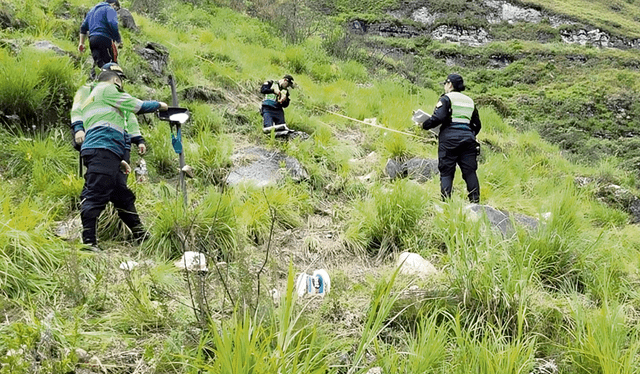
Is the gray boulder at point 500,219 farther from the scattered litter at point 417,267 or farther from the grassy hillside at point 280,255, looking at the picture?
the scattered litter at point 417,267

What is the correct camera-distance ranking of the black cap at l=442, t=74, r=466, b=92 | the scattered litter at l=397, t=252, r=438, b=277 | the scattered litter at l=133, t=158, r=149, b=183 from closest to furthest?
the scattered litter at l=397, t=252, r=438, b=277 → the scattered litter at l=133, t=158, r=149, b=183 → the black cap at l=442, t=74, r=466, b=92

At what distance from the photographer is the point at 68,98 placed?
5281mm

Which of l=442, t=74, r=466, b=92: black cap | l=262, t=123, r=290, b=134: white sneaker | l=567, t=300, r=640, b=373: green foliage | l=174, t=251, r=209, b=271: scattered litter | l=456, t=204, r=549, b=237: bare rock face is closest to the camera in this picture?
l=567, t=300, r=640, b=373: green foliage

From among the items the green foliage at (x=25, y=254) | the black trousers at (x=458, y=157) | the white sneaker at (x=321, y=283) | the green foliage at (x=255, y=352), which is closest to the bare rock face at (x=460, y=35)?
the black trousers at (x=458, y=157)

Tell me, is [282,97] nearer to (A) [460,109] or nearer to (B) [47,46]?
(A) [460,109]

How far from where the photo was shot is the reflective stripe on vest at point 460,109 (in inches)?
201

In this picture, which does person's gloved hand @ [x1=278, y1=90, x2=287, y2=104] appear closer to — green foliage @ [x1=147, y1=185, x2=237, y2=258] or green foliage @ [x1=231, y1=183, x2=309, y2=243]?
green foliage @ [x1=231, y1=183, x2=309, y2=243]

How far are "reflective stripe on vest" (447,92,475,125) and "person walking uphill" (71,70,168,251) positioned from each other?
11.1ft

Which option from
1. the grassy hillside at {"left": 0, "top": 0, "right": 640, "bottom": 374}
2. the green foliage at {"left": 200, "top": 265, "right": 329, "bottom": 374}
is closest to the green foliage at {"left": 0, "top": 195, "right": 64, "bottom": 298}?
the grassy hillside at {"left": 0, "top": 0, "right": 640, "bottom": 374}

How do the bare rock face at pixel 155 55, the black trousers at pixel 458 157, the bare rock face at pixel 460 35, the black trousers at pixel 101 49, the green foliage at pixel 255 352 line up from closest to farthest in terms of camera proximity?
1. the green foliage at pixel 255 352
2. the black trousers at pixel 458 157
3. the black trousers at pixel 101 49
4. the bare rock face at pixel 155 55
5. the bare rock face at pixel 460 35

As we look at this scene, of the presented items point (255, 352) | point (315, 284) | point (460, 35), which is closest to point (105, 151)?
point (315, 284)

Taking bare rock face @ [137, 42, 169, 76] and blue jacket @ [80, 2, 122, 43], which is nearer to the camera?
blue jacket @ [80, 2, 122, 43]

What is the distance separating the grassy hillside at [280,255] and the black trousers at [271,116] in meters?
0.35

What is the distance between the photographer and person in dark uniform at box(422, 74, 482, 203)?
5035mm
